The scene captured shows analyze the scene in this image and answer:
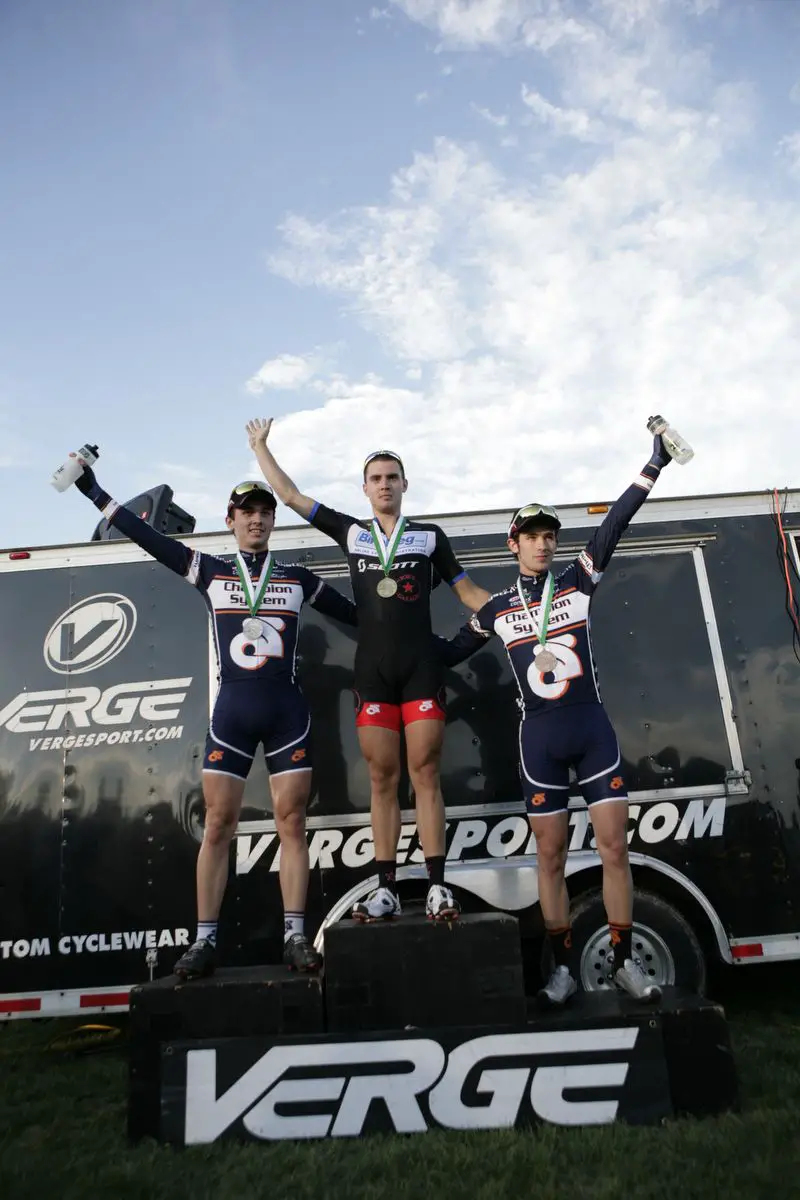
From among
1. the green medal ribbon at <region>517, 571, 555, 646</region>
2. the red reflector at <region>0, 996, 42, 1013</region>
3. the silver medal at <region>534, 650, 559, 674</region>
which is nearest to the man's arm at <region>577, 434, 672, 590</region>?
the green medal ribbon at <region>517, 571, 555, 646</region>

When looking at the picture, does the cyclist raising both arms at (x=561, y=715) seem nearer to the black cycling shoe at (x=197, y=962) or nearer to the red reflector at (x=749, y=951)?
the red reflector at (x=749, y=951)

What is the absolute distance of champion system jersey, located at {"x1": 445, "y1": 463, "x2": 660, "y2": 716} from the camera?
150 inches

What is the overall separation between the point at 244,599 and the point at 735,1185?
123 inches

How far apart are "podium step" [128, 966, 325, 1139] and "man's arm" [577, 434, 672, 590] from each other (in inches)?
93.4

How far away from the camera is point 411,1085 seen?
121 inches

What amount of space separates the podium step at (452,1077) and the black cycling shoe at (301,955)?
36 cm

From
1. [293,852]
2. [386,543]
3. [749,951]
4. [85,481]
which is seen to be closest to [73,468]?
[85,481]

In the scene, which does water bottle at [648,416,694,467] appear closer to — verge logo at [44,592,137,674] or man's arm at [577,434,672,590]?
man's arm at [577,434,672,590]

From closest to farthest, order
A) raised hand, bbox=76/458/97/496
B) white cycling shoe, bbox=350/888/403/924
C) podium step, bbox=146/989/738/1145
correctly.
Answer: podium step, bbox=146/989/738/1145
white cycling shoe, bbox=350/888/403/924
raised hand, bbox=76/458/97/496

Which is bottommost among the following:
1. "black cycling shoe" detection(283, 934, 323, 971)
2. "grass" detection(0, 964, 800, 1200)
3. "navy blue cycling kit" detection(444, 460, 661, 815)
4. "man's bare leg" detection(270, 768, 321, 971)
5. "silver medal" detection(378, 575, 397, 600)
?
"grass" detection(0, 964, 800, 1200)

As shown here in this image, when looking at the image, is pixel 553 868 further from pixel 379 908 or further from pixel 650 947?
A: pixel 650 947

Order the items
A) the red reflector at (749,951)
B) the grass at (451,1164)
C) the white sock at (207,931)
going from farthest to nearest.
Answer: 1. the red reflector at (749,951)
2. the white sock at (207,931)
3. the grass at (451,1164)

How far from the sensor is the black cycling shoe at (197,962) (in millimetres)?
3350

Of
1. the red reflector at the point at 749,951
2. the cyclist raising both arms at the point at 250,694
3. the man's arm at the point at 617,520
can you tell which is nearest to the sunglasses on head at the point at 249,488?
the cyclist raising both arms at the point at 250,694
